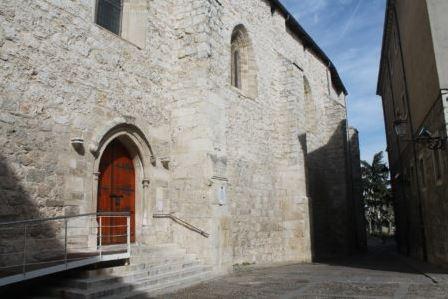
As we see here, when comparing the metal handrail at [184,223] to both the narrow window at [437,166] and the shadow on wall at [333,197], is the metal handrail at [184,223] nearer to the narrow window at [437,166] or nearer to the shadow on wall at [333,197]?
the narrow window at [437,166]

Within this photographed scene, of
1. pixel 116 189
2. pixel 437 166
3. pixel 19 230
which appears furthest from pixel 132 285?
pixel 437 166

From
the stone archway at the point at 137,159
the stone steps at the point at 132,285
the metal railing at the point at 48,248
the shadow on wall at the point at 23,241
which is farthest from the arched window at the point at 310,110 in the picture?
the shadow on wall at the point at 23,241

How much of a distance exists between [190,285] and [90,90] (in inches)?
161

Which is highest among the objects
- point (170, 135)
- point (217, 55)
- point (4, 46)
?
point (217, 55)

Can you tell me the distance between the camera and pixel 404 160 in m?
15.5

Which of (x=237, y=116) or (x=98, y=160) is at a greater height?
(x=237, y=116)

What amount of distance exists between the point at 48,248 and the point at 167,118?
4253 millimetres

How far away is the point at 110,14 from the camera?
28.8 feet

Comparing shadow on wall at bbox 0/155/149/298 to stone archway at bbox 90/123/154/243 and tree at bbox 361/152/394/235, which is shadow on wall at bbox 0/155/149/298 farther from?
tree at bbox 361/152/394/235

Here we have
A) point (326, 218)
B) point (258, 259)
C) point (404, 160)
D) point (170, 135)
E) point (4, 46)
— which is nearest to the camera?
point (4, 46)

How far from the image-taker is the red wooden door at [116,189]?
8055 mm

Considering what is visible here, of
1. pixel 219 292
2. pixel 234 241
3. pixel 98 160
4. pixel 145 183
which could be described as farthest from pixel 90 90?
pixel 234 241

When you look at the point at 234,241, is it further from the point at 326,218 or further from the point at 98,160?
the point at 326,218

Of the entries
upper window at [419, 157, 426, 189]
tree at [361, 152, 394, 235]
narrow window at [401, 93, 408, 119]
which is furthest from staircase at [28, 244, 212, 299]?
tree at [361, 152, 394, 235]
